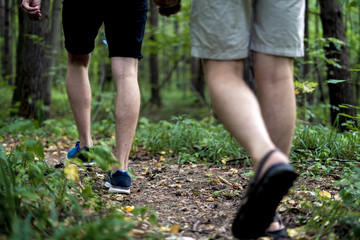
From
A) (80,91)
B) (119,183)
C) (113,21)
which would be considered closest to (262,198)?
(119,183)

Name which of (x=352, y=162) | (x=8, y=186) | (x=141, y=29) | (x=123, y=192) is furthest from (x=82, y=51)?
(x=352, y=162)

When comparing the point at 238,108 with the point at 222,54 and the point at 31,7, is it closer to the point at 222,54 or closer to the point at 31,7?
the point at 222,54

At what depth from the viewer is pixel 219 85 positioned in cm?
156

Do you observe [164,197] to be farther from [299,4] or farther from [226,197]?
[299,4]

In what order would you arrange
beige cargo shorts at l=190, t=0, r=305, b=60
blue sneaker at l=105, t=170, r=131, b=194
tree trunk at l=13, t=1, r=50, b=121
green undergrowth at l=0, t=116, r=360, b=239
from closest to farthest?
1. green undergrowth at l=0, t=116, r=360, b=239
2. beige cargo shorts at l=190, t=0, r=305, b=60
3. blue sneaker at l=105, t=170, r=131, b=194
4. tree trunk at l=13, t=1, r=50, b=121

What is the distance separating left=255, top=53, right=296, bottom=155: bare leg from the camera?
163 centimetres

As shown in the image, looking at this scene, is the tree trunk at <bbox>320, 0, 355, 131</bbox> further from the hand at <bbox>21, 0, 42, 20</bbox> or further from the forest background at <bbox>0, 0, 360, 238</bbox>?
the hand at <bbox>21, 0, 42, 20</bbox>

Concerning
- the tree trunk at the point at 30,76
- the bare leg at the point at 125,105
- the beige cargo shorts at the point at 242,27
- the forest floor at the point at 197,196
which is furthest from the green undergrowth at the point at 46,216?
the tree trunk at the point at 30,76

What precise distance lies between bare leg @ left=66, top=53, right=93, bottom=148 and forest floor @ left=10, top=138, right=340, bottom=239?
1.13 feet

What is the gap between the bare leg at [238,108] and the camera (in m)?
1.38

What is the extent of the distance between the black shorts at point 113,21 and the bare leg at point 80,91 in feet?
0.68

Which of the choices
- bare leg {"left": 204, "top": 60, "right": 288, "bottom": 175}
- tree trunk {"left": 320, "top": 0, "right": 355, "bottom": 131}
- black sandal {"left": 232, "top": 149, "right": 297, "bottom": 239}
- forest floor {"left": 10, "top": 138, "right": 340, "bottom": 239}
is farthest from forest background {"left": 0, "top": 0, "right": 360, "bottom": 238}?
bare leg {"left": 204, "top": 60, "right": 288, "bottom": 175}

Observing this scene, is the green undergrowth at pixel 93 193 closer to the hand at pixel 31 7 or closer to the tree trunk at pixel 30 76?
the hand at pixel 31 7

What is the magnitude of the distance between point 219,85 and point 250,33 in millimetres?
324
